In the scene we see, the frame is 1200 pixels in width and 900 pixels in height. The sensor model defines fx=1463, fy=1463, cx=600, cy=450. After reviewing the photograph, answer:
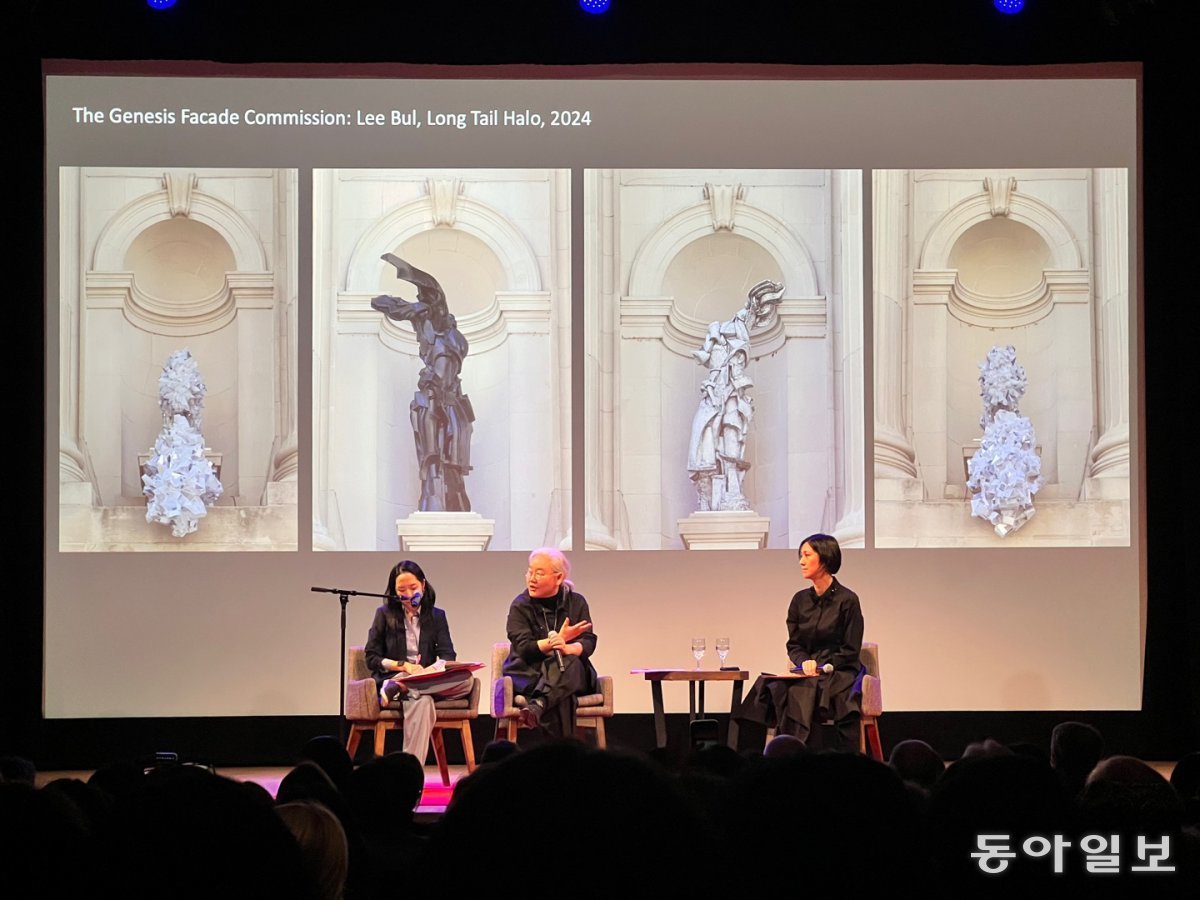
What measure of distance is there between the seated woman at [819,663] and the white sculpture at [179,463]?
2.59 m

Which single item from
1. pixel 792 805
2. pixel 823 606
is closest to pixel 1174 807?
pixel 792 805

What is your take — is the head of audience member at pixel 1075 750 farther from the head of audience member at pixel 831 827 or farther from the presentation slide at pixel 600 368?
the presentation slide at pixel 600 368

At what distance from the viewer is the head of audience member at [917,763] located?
3.13 m

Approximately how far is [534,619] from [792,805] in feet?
15.2

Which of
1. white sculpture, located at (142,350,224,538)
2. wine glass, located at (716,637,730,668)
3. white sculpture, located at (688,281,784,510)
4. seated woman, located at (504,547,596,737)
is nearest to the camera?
seated woman, located at (504,547,596,737)

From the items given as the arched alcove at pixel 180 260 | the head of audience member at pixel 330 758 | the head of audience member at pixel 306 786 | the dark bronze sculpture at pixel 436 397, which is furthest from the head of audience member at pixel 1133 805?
the arched alcove at pixel 180 260

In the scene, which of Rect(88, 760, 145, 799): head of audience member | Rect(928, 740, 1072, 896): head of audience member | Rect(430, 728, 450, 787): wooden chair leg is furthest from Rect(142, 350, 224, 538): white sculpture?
Rect(928, 740, 1072, 896): head of audience member

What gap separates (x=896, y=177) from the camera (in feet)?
22.0

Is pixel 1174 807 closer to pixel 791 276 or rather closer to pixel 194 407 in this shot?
pixel 791 276

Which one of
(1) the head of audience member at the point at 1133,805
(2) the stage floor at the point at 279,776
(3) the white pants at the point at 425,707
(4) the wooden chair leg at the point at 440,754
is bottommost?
(2) the stage floor at the point at 279,776

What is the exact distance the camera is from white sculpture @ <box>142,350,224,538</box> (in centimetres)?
651

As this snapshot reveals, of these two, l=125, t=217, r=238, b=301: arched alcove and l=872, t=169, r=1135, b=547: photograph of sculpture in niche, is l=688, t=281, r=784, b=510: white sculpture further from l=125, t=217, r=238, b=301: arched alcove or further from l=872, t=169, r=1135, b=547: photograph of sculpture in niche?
l=125, t=217, r=238, b=301: arched alcove

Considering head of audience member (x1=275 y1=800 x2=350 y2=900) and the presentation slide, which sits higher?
the presentation slide

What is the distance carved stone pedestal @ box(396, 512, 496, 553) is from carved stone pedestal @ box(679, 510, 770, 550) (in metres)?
0.90
